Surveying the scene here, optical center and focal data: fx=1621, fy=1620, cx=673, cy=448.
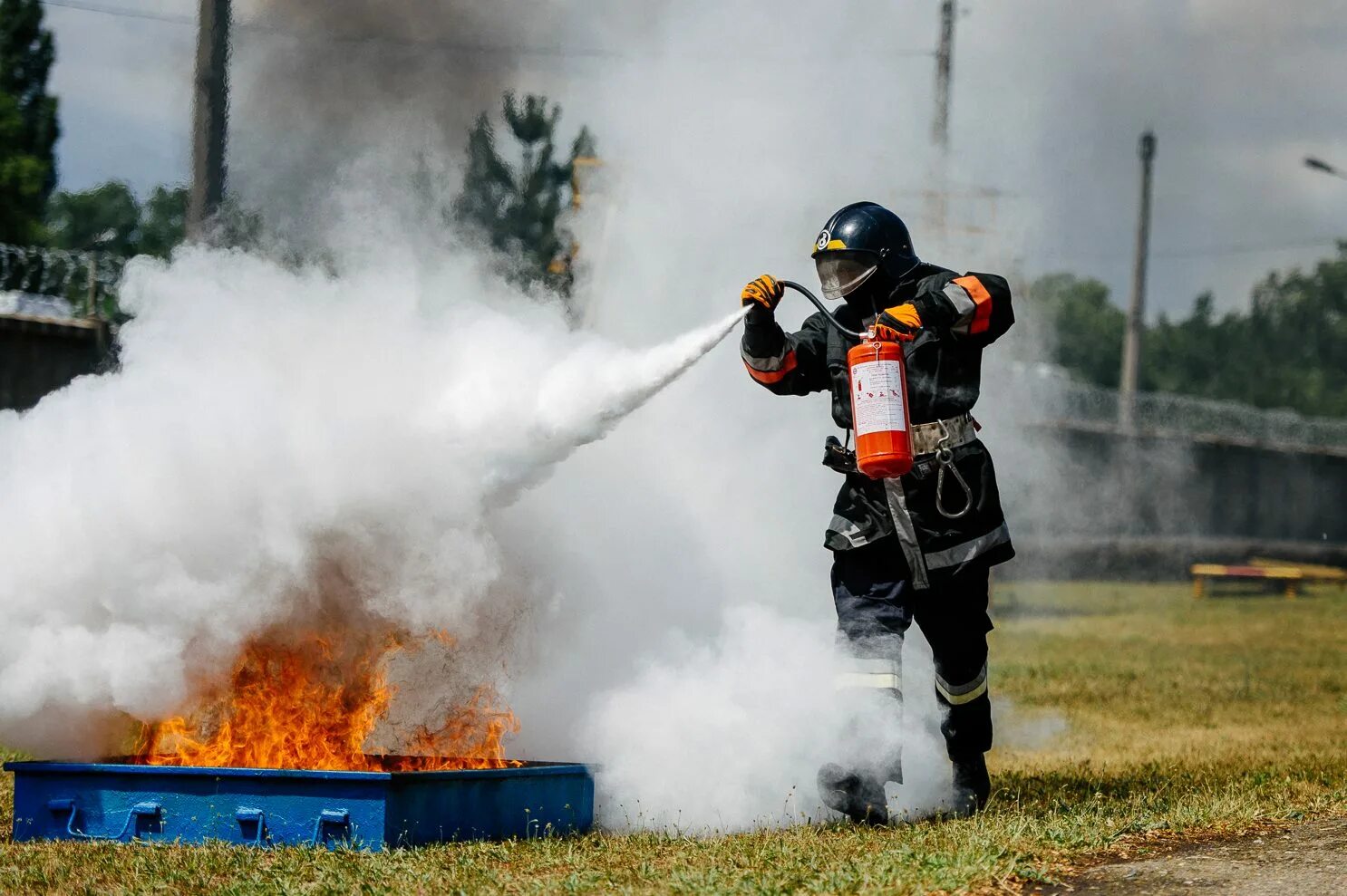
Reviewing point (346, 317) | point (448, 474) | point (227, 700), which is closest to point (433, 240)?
point (346, 317)

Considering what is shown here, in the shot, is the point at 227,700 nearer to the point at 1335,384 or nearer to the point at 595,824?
the point at 595,824

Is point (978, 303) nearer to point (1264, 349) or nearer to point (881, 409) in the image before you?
point (881, 409)

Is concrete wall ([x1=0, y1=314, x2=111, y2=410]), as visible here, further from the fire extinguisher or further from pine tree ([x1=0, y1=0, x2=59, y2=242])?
the fire extinguisher

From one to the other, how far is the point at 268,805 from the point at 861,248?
2.85 m

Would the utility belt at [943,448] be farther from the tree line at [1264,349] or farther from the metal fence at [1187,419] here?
the tree line at [1264,349]

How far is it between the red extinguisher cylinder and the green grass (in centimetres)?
127

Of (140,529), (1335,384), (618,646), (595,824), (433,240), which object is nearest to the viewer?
(140,529)

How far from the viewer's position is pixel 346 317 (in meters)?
6.35

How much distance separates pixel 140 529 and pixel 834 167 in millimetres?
5659

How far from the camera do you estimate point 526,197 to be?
354 inches

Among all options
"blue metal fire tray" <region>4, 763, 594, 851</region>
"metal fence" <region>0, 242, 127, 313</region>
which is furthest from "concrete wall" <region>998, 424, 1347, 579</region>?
"blue metal fire tray" <region>4, 763, 594, 851</region>

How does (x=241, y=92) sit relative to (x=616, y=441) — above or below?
above

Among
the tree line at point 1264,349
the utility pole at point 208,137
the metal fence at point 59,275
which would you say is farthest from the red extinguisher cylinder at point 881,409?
the tree line at point 1264,349

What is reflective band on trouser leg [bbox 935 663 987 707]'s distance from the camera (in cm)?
603
